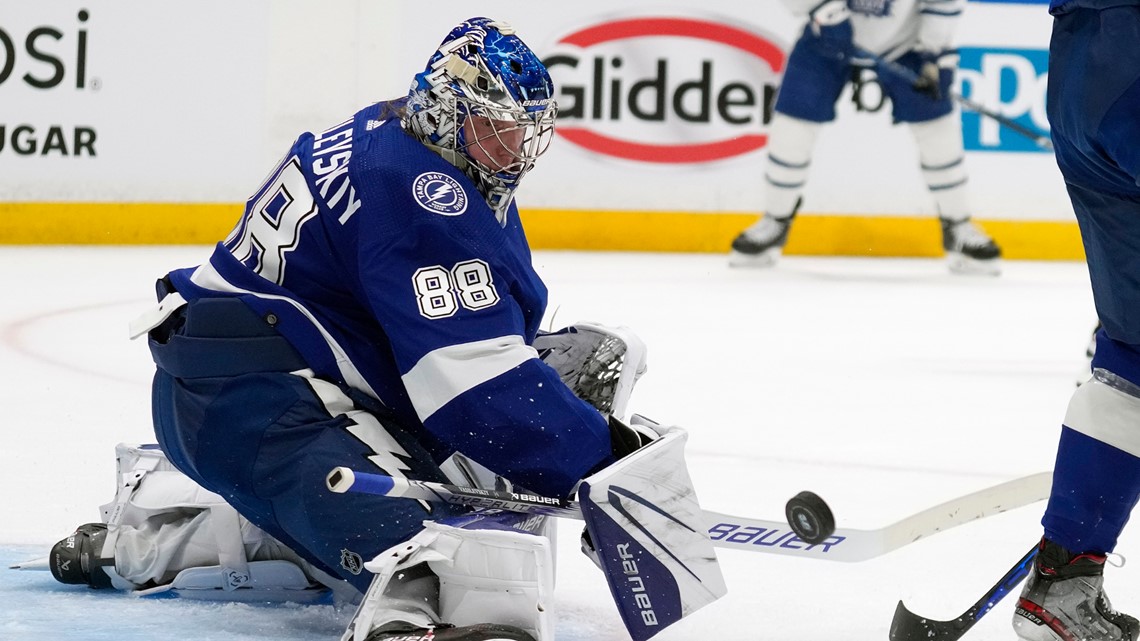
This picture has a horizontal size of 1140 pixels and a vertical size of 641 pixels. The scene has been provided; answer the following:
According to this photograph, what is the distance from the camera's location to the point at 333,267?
196 cm

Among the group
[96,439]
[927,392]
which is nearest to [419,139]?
[96,439]

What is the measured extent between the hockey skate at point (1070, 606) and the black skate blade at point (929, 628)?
0.07m

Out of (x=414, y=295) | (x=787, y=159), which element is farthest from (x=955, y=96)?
(x=414, y=295)

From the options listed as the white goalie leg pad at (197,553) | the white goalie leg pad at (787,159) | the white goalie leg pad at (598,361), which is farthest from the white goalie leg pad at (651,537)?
the white goalie leg pad at (787,159)

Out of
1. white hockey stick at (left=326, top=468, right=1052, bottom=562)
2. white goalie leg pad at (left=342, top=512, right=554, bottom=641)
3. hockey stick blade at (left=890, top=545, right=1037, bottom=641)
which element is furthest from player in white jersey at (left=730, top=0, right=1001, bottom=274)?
white goalie leg pad at (left=342, top=512, right=554, bottom=641)

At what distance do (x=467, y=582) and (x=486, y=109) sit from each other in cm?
56

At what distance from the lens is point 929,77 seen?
6965 millimetres

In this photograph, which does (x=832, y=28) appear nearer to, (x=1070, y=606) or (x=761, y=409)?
(x=761, y=409)

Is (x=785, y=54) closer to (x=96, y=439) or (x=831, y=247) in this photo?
(x=831, y=247)

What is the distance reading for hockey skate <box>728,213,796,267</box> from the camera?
6.88 metres

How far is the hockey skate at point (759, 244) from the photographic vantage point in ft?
22.6

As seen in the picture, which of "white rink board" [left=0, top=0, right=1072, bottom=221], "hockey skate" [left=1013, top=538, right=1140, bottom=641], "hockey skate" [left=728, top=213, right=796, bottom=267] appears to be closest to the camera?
"hockey skate" [left=1013, top=538, right=1140, bottom=641]

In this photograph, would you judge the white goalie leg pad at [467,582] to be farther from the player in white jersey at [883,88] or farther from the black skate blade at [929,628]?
the player in white jersey at [883,88]

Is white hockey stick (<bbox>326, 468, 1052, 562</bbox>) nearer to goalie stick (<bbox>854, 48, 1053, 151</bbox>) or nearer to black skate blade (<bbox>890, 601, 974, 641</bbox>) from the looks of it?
black skate blade (<bbox>890, 601, 974, 641</bbox>)
